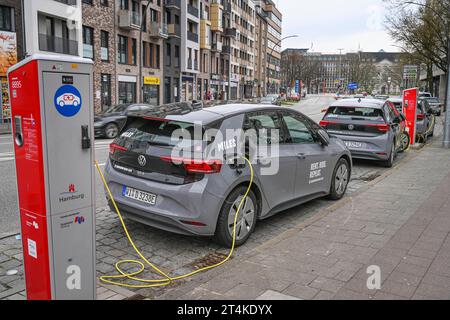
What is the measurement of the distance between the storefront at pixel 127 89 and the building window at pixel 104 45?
7.42 ft

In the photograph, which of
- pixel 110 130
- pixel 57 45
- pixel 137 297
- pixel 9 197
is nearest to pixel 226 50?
pixel 57 45

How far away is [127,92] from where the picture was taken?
120 ft

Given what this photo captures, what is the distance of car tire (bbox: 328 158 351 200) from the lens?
7207 mm

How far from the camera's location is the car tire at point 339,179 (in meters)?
7.21

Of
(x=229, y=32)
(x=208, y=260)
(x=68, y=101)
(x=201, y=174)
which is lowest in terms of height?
(x=208, y=260)

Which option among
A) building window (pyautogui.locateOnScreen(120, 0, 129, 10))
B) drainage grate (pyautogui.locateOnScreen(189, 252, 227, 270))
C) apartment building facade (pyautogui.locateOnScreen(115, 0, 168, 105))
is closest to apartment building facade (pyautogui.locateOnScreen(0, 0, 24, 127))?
apartment building facade (pyautogui.locateOnScreen(115, 0, 168, 105))

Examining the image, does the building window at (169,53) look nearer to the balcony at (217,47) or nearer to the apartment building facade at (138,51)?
the apartment building facade at (138,51)

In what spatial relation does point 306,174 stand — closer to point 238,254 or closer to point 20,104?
point 238,254

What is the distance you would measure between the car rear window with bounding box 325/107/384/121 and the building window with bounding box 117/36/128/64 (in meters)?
27.6

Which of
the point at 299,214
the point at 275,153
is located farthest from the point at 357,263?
the point at 299,214

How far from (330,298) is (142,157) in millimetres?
2509

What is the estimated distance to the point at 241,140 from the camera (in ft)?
17.0

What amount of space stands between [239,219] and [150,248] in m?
1.09

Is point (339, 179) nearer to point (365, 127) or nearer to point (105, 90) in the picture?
point (365, 127)
